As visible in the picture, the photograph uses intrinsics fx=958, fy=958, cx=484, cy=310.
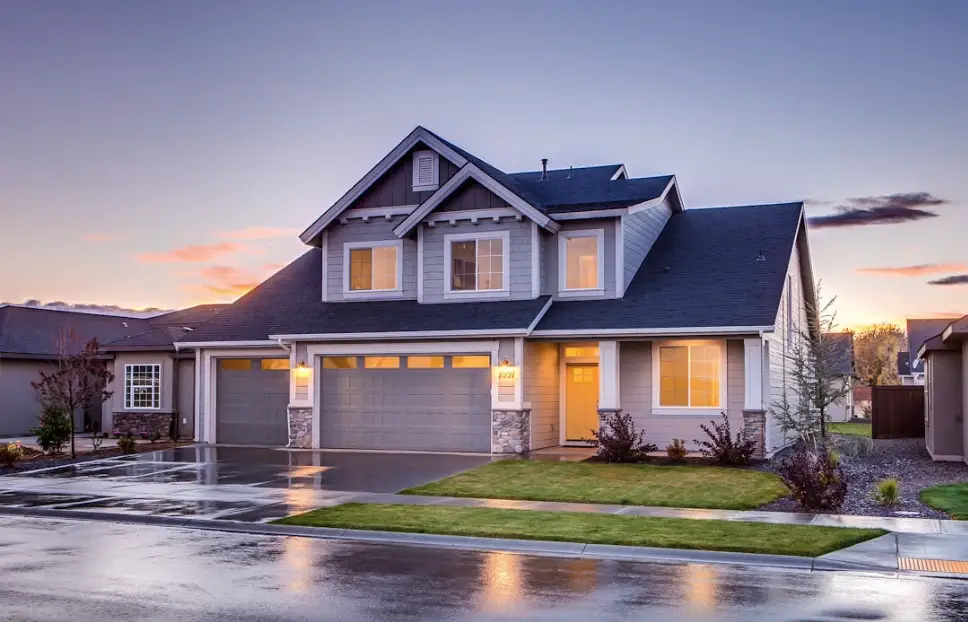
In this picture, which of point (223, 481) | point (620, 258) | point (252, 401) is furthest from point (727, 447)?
point (252, 401)

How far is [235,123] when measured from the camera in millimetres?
28078

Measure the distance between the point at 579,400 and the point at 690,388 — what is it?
12.5 ft

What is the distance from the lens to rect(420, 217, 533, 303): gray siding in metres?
26.0

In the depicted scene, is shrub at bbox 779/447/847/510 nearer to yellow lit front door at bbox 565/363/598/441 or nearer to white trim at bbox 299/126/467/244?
yellow lit front door at bbox 565/363/598/441

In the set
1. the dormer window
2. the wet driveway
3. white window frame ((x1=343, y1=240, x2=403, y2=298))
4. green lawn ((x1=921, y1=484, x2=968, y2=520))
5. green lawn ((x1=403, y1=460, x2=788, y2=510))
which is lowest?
the wet driveway

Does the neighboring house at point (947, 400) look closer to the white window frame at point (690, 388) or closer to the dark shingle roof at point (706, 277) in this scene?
the dark shingle roof at point (706, 277)

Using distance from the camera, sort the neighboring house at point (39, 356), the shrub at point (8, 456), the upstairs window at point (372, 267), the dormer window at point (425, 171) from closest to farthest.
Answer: the shrub at point (8, 456)
the dormer window at point (425, 171)
the upstairs window at point (372, 267)
the neighboring house at point (39, 356)

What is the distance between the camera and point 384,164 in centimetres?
2767

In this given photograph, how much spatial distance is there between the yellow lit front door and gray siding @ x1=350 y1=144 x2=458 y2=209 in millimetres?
6568

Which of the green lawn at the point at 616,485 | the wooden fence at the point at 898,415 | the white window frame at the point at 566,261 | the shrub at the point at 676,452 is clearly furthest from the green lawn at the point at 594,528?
the wooden fence at the point at 898,415

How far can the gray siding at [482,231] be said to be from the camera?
26016mm

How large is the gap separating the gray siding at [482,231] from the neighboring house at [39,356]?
1006 cm

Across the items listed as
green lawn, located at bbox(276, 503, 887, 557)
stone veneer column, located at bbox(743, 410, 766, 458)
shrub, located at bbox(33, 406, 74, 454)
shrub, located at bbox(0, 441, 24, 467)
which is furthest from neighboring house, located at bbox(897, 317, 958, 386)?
shrub, located at bbox(0, 441, 24, 467)

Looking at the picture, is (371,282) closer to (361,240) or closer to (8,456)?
(361,240)
